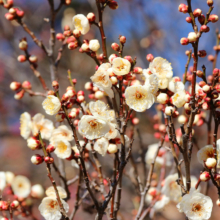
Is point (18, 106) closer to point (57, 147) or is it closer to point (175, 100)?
point (57, 147)

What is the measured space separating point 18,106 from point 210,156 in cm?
414

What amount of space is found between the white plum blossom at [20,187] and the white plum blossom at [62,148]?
2.05ft

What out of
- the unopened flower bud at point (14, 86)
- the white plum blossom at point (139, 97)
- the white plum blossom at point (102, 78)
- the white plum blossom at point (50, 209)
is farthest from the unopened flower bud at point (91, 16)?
the white plum blossom at point (50, 209)

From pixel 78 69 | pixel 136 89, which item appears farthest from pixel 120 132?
pixel 78 69

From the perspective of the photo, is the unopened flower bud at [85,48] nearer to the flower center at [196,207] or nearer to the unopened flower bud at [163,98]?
the unopened flower bud at [163,98]

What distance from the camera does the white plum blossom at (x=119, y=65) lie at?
1.10 m

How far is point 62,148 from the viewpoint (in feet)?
4.44

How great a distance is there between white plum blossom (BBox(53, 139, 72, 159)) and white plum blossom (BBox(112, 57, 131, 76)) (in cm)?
47

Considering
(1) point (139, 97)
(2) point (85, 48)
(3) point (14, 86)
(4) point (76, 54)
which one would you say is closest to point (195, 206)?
(1) point (139, 97)

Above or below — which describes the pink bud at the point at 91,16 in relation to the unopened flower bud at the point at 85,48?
above

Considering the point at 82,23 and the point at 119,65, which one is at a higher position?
the point at 82,23

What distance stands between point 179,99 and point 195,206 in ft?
1.59

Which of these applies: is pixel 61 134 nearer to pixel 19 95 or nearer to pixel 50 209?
pixel 50 209

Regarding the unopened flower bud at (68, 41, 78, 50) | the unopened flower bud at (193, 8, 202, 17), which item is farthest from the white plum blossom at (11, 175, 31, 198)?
the unopened flower bud at (193, 8, 202, 17)
